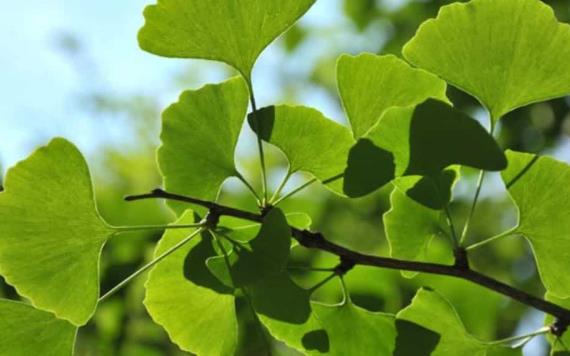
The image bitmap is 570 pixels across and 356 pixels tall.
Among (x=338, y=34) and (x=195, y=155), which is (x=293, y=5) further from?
(x=338, y=34)

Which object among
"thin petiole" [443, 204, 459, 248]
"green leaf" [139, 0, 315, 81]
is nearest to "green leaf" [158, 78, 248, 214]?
"green leaf" [139, 0, 315, 81]

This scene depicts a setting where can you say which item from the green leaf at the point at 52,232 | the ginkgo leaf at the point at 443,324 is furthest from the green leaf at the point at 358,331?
the green leaf at the point at 52,232

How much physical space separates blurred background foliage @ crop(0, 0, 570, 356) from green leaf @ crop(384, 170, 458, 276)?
0.15 metres

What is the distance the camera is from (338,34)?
2326 mm

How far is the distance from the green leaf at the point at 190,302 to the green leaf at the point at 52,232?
0.04m

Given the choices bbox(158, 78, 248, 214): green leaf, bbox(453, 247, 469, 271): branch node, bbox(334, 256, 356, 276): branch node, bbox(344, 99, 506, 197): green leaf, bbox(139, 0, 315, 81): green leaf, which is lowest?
bbox(334, 256, 356, 276): branch node

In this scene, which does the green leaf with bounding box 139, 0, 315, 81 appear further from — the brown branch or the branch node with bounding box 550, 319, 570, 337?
the branch node with bounding box 550, 319, 570, 337

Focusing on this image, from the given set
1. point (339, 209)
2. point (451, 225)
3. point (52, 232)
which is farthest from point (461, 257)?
point (339, 209)

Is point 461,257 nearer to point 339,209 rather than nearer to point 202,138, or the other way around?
point 202,138

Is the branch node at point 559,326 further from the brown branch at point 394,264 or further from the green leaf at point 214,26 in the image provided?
the green leaf at point 214,26

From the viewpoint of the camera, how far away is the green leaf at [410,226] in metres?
0.57

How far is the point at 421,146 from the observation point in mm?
493

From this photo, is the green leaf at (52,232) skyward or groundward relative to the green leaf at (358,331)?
skyward

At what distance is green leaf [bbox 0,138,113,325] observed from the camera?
515 millimetres
